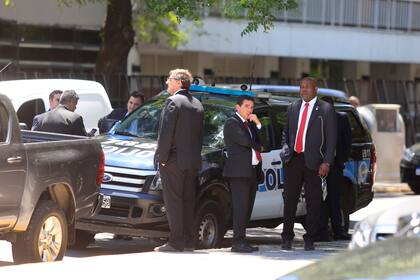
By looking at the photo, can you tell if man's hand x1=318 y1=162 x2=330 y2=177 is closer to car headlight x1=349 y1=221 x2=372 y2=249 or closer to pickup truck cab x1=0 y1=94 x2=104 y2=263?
pickup truck cab x1=0 y1=94 x2=104 y2=263

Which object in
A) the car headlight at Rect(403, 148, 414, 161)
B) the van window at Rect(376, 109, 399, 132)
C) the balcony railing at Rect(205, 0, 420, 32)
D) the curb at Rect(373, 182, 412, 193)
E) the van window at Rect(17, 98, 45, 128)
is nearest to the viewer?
the van window at Rect(17, 98, 45, 128)

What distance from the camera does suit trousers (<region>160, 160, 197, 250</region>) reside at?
38.7ft

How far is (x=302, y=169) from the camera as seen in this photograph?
12305 mm

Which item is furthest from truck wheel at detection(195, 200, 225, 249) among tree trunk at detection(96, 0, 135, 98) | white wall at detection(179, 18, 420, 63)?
white wall at detection(179, 18, 420, 63)

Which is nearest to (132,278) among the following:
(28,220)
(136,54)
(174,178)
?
(28,220)

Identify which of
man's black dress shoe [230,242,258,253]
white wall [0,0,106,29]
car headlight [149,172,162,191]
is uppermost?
white wall [0,0,106,29]

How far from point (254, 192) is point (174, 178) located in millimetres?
984

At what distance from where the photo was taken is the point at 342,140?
14484 mm

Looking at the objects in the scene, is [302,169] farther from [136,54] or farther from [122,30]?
[136,54]

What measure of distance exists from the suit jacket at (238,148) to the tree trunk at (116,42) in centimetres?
1041

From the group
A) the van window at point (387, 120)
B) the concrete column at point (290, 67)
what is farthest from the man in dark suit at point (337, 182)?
the concrete column at point (290, 67)

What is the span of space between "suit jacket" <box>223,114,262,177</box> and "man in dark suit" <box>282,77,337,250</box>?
49 cm

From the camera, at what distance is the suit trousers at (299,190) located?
12.3 meters

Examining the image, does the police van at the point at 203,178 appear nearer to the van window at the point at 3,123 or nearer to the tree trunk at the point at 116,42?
the van window at the point at 3,123
